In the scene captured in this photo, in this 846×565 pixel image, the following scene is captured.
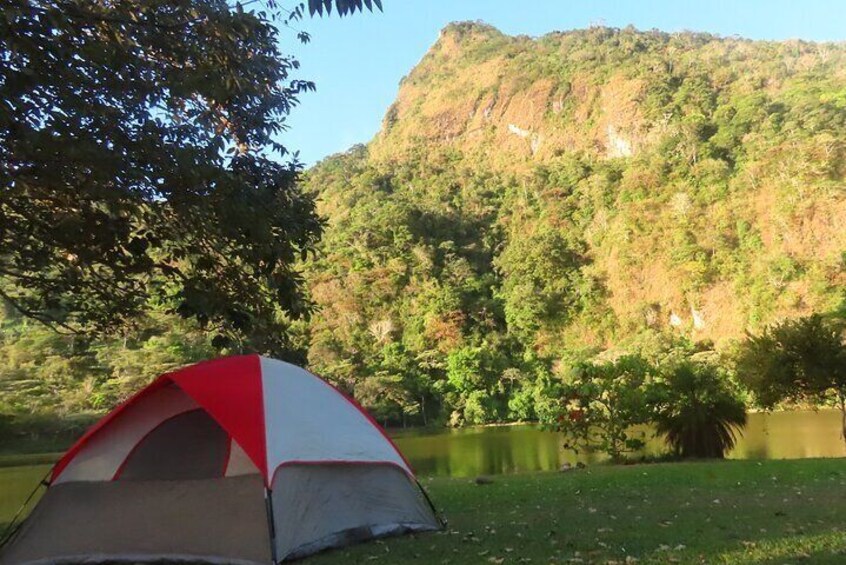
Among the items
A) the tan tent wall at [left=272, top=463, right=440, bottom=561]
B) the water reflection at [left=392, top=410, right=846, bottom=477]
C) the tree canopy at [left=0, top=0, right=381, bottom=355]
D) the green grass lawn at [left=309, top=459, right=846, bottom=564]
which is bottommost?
the water reflection at [left=392, top=410, right=846, bottom=477]

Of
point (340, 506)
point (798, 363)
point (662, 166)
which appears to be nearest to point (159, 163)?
point (340, 506)

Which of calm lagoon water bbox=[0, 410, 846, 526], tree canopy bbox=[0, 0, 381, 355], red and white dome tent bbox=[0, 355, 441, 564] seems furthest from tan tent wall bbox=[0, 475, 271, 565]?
calm lagoon water bbox=[0, 410, 846, 526]

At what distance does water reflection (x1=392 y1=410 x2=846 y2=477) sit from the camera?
2086 cm

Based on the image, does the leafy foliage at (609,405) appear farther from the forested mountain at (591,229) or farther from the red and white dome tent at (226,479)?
the forested mountain at (591,229)

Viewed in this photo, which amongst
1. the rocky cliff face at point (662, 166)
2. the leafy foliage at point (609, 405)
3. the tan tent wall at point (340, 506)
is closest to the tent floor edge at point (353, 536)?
the tan tent wall at point (340, 506)

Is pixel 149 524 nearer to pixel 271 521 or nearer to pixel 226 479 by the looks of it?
pixel 226 479

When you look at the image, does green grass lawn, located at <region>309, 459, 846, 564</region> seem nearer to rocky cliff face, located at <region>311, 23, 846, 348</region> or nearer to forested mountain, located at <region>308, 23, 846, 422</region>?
rocky cliff face, located at <region>311, 23, 846, 348</region>

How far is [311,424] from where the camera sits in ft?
19.1

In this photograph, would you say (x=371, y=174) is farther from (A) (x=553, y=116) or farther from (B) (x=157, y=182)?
(B) (x=157, y=182)

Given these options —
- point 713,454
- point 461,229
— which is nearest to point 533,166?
point 461,229

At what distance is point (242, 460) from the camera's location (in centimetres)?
592

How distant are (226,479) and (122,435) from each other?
1321 mm

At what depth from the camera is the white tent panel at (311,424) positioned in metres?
5.51

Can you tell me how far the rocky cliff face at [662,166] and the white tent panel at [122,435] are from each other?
39507mm
